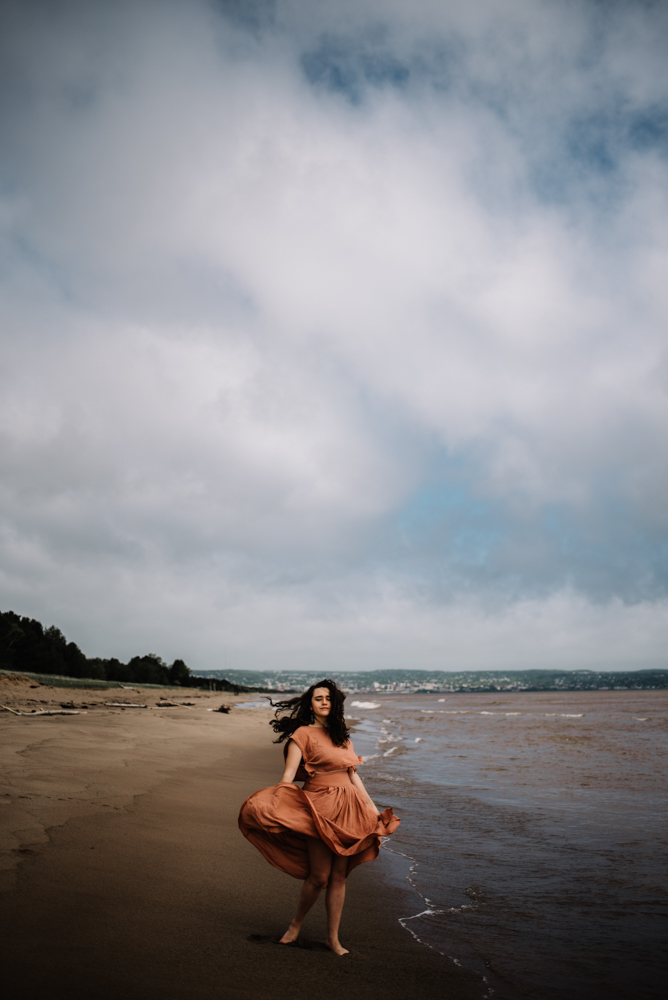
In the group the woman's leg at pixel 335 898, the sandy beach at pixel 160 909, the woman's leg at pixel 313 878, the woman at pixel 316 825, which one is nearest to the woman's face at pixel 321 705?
the woman at pixel 316 825

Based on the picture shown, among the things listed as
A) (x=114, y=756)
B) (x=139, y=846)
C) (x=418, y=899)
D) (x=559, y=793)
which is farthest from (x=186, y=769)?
(x=559, y=793)

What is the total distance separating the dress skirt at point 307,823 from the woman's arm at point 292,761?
0.15m

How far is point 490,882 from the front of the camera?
6324mm

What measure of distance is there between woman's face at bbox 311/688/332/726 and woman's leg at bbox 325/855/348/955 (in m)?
1.00

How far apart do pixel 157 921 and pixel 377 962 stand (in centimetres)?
Result: 174

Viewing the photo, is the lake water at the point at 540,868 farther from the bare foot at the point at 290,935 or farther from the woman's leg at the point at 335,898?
the bare foot at the point at 290,935

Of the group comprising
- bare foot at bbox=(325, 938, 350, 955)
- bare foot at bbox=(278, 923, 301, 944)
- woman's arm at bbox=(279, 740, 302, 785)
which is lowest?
bare foot at bbox=(325, 938, 350, 955)

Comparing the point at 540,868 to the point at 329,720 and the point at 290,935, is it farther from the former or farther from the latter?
the point at 329,720

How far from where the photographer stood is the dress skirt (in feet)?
13.1

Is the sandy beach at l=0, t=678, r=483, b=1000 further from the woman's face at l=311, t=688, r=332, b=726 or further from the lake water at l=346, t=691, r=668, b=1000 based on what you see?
the woman's face at l=311, t=688, r=332, b=726

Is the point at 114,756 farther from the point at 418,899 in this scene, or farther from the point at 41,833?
the point at 418,899

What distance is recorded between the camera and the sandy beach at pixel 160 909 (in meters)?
3.47

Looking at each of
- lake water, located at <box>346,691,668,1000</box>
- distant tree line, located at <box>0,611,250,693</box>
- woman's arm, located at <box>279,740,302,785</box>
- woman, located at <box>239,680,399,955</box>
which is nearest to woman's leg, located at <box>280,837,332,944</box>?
woman, located at <box>239,680,399,955</box>

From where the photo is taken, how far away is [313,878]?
4.09m
